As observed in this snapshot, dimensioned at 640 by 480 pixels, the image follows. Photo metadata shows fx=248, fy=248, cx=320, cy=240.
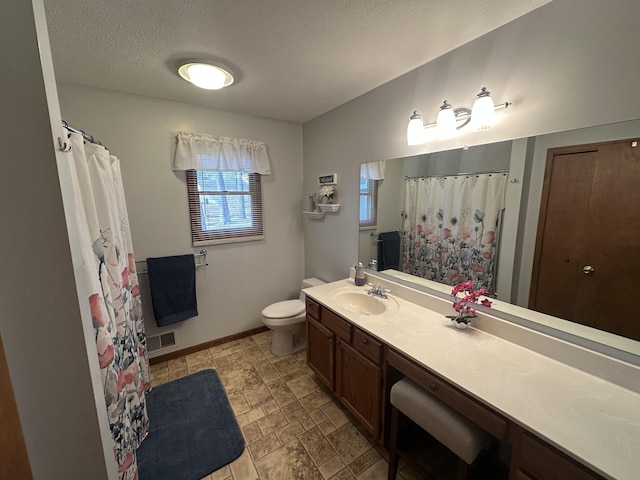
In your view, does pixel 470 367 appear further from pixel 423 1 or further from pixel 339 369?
pixel 423 1

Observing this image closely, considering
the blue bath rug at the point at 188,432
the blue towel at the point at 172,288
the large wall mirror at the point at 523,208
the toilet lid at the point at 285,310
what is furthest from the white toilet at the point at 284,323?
the large wall mirror at the point at 523,208

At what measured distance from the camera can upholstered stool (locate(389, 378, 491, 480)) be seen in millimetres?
1028

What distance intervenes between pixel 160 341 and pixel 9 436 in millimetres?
1851

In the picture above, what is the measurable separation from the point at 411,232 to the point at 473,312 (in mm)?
685

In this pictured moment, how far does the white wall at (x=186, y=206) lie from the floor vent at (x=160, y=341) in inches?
1.9

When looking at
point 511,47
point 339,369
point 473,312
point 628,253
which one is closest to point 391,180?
point 511,47

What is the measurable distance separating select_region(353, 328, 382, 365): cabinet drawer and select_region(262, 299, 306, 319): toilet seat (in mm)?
974

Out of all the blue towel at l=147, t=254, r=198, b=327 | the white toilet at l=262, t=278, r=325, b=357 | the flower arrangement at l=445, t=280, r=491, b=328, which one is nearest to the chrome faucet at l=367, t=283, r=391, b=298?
the flower arrangement at l=445, t=280, r=491, b=328

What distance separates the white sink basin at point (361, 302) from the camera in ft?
5.98

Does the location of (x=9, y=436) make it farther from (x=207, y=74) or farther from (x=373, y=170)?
(x=373, y=170)

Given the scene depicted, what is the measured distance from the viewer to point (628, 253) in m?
1.00

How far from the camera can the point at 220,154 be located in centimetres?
238

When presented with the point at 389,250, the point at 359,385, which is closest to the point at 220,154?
the point at 389,250

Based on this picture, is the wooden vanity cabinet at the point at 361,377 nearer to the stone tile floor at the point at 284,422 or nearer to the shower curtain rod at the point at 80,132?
the stone tile floor at the point at 284,422
